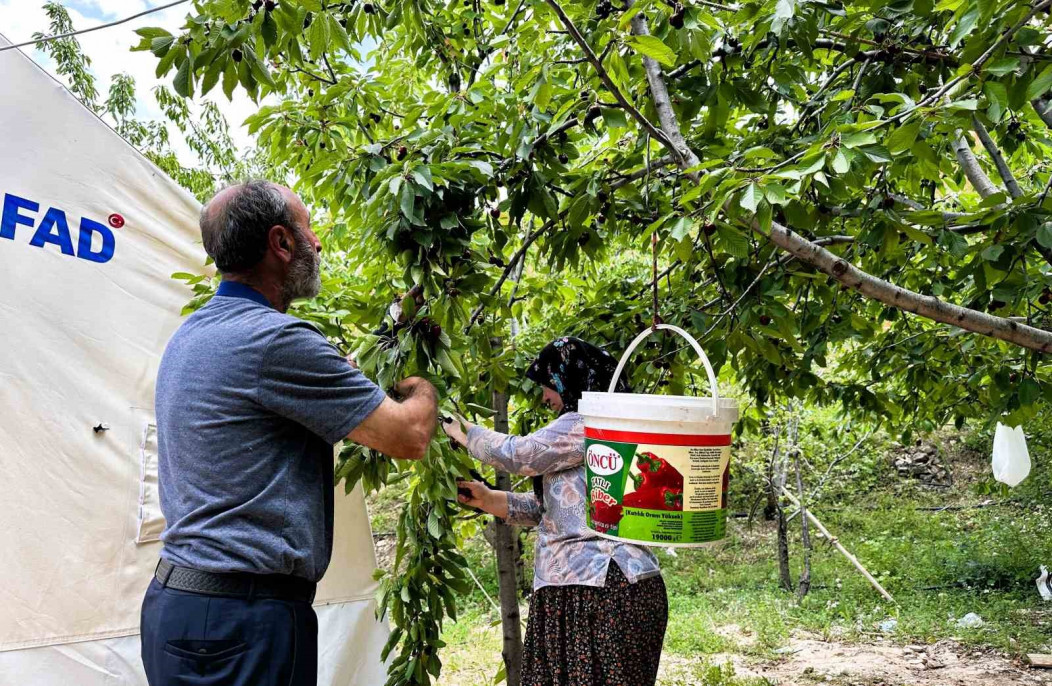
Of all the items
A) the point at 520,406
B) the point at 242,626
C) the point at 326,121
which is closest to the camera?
the point at 242,626

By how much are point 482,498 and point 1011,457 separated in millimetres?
4433

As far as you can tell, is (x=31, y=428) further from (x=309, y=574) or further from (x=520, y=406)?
(x=520, y=406)

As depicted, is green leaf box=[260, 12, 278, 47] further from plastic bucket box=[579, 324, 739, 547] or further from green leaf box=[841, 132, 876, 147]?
green leaf box=[841, 132, 876, 147]

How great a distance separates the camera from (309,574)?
182cm

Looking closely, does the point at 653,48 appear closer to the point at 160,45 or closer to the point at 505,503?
the point at 160,45

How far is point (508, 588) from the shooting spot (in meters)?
3.77

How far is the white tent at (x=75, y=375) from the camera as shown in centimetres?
293

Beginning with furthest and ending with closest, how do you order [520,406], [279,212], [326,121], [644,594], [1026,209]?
[520,406] < [326,121] < [644,594] < [1026,209] < [279,212]

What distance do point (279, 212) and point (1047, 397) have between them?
3018 millimetres

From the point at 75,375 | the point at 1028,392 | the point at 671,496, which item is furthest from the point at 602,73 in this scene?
the point at 75,375

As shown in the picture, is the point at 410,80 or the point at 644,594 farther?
the point at 410,80

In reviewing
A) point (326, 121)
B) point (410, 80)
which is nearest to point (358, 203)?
point (326, 121)

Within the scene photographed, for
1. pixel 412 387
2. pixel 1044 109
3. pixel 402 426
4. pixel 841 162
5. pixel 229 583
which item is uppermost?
pixel 1044 109

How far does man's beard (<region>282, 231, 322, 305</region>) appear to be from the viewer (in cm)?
197
